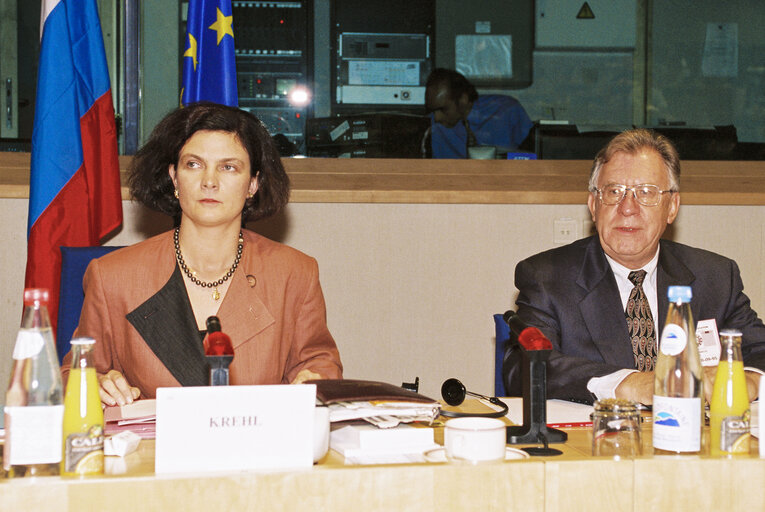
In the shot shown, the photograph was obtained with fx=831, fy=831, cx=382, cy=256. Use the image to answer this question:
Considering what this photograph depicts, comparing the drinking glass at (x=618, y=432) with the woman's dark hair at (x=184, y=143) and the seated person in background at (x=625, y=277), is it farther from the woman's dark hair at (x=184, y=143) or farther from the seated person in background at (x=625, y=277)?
the woman's dark hair at (x=184, y=143)

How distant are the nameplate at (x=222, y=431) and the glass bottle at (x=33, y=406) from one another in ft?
0.42

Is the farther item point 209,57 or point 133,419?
point 209,57

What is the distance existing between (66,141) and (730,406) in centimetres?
207

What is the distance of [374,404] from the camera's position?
132 centimetres

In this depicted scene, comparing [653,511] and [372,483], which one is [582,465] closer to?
[653,511]

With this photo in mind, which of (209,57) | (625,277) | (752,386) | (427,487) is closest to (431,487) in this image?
(427,487)

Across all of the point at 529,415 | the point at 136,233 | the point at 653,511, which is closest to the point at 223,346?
the point at 529,415

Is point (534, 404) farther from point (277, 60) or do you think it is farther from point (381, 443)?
point (277, 60)

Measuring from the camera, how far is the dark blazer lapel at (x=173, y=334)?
179cm

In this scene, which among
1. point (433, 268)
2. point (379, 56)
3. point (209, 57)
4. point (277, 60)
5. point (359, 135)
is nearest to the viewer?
point (209, 57)

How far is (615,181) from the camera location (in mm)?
1991

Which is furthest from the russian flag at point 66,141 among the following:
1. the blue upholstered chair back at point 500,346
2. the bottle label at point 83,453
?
the bottle label at point 83,453

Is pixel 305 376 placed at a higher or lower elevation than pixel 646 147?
lower

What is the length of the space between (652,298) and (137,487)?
139 centimetres
